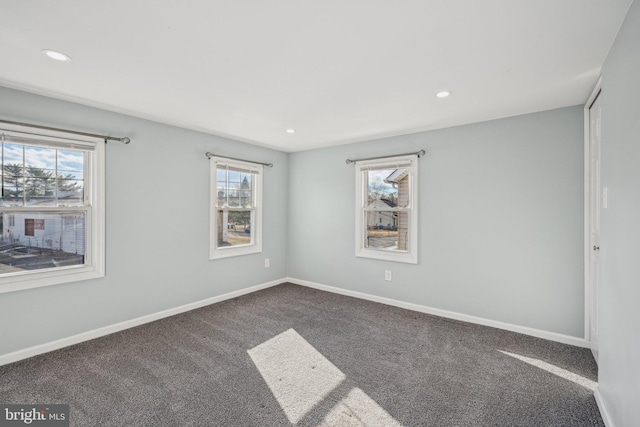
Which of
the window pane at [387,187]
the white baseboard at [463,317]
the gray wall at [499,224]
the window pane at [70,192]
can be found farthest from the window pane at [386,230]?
the window pane at [70,192]

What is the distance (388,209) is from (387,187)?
1.05 feet

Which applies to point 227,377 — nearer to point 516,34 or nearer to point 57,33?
point 57,33

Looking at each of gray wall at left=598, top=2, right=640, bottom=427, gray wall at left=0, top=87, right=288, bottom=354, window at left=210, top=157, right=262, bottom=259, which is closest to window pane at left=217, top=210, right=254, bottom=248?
window at left=210, top=157, right=262, bottom=259

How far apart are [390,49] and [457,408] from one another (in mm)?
2428

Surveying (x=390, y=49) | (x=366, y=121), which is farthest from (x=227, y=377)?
(x=366, y=121)

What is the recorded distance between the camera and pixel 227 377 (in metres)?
2.27

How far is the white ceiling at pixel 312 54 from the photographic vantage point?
1540 millimetres

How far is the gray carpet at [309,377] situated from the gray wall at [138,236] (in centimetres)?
28

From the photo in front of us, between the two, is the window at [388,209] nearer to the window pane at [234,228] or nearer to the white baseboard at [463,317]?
the white baseboard at [463,317]

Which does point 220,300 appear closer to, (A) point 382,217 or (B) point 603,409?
(A) point 382,217

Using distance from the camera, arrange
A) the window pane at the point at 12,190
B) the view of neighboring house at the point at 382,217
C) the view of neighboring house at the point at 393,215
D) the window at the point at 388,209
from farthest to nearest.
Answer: the view of neighboring house at the point at 382,217 → the view of neighboring house at the point at 393,215 → the window at the point at 388,209 → the window pane at the point at 12,190

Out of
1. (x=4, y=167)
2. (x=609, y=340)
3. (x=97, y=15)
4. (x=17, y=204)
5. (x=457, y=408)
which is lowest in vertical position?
(x=457, y=408)

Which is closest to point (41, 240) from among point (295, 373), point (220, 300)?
point (220, 300)

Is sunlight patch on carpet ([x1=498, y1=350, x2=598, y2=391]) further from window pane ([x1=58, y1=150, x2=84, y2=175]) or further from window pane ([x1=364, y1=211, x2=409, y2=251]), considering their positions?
window pane ([x1=58, y1=150, x2=84, y2=175])
